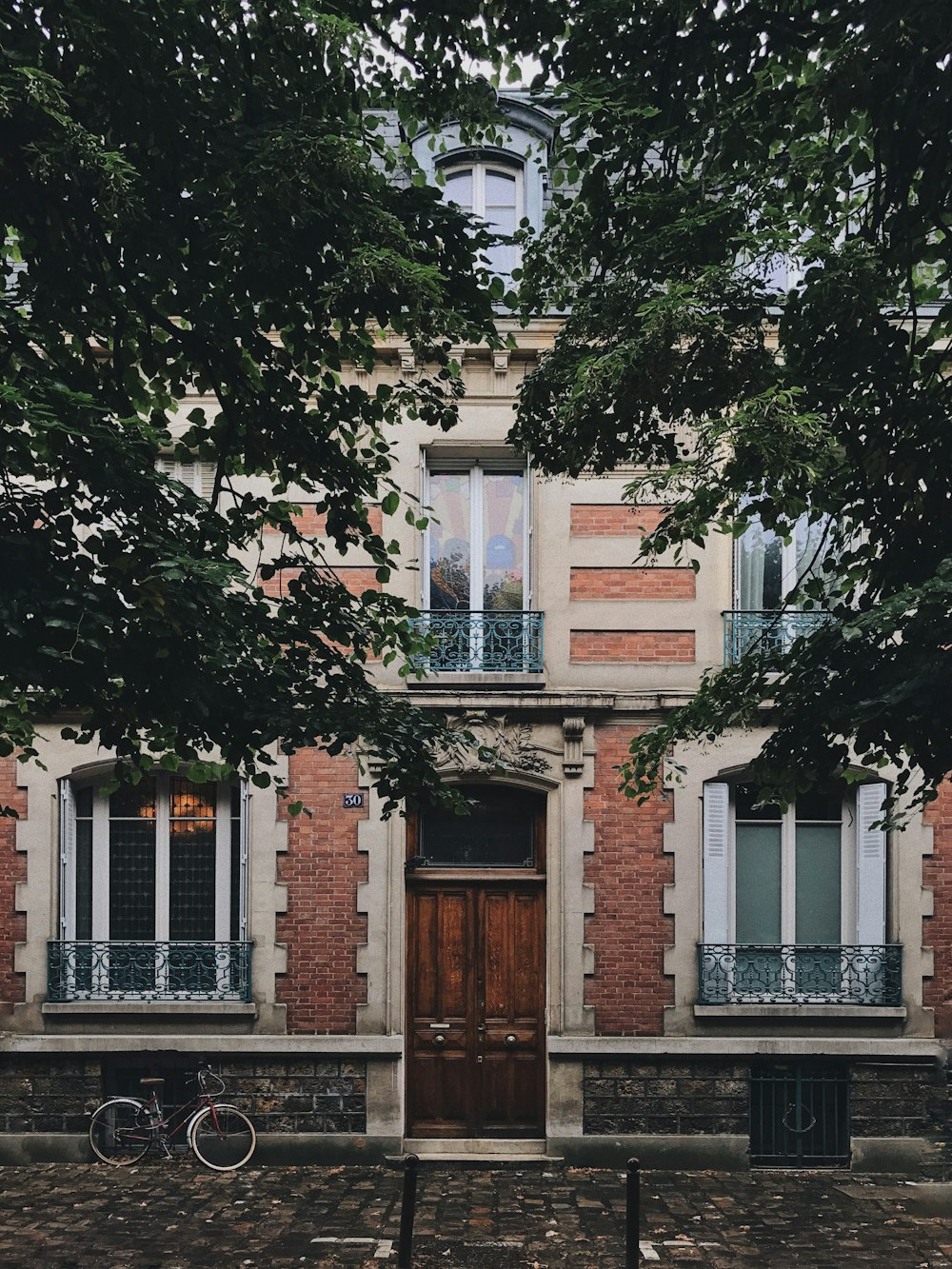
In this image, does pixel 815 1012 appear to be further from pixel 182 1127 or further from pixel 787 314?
pixel 787 314

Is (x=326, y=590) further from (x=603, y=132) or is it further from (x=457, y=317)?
(x=603, y=132)

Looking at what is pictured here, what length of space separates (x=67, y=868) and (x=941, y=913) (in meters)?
8.54

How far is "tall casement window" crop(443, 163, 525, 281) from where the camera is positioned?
11781mm

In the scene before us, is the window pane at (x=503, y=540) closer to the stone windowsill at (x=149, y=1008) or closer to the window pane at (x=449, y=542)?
the window pane at (x=449, y=542)

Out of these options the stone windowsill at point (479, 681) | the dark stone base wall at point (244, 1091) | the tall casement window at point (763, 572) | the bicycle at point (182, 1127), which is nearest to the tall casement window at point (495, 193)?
the tall casement window at point (763, 572)

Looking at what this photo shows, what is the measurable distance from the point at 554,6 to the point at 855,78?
1898 mm

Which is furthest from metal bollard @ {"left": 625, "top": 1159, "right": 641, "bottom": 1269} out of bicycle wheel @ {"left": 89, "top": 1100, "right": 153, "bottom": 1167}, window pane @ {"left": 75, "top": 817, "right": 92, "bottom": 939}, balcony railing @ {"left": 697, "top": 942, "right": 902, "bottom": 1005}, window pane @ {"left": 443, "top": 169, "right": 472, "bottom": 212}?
window pane @ {"left": 443, "top": 169, "right": 472, "bottom": 212}

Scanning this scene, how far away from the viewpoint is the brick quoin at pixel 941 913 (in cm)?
1107

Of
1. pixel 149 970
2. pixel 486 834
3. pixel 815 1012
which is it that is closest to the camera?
pixel 815 1012

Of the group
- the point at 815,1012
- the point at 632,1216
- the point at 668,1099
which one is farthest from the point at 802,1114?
the point at 632,1216

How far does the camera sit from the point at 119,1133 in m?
10.8

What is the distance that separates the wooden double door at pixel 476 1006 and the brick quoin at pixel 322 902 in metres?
0.62

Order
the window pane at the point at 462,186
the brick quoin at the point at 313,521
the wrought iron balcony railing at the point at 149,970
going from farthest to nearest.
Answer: the window pane at the point at 462,186 < the brick quoin at the point at 313,521 < the wrought iron balcony railing at the point at 149,970

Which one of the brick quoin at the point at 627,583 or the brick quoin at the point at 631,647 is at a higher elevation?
the brick quoin at the point at 627,583
